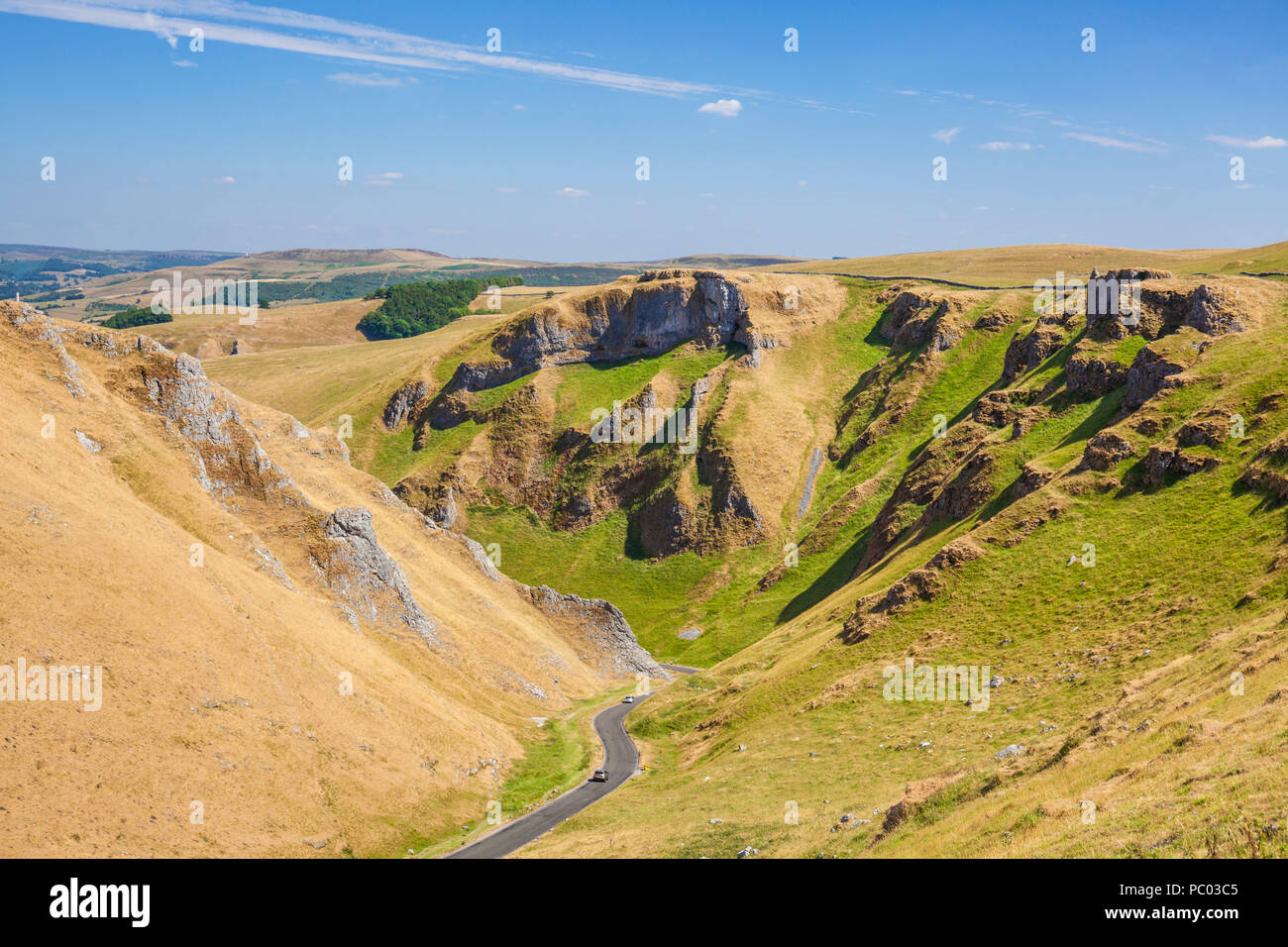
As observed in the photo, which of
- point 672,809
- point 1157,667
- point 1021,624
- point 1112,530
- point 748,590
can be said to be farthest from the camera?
point 748,590

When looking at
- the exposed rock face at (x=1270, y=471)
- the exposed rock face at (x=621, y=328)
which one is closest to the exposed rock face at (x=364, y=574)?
the exposed rock face at (x=1270, y=471)

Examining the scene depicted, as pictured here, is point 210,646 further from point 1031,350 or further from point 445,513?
point 1031,350

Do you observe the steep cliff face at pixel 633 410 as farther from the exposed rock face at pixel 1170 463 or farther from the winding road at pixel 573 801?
the exposed rock face at pixel 1170 463

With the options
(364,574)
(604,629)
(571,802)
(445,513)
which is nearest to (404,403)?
(445,513)
